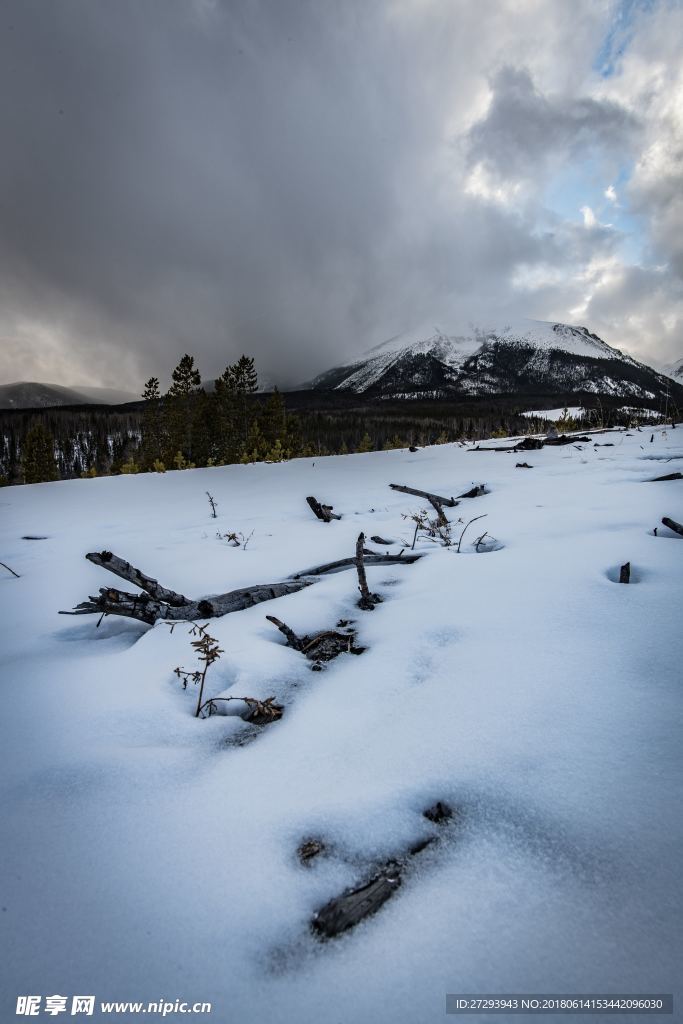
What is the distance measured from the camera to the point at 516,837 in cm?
118

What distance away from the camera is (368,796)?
1.36 meters

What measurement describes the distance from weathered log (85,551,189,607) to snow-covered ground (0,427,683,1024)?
343mm

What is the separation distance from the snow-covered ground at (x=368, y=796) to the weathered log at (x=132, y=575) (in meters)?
0.34

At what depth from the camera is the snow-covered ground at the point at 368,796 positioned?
0.92m

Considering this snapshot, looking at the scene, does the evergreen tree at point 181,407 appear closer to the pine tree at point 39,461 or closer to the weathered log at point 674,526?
the pine tree at point 39,461

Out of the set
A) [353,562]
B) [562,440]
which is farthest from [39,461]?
[353,562]

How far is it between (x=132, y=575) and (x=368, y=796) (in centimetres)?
206

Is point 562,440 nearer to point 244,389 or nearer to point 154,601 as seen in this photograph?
point 154,601

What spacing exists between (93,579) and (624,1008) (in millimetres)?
4026

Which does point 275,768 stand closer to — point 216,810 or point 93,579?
point 216,810

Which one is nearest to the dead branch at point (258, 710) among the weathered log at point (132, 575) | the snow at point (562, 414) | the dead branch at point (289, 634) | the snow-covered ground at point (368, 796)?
the snow-covered ground at point (368, 796)

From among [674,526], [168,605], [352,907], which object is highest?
[674,526]

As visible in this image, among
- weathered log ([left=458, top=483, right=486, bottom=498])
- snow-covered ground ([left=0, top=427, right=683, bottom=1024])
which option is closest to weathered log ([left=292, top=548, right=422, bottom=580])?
snow-covered ground ([left=0, top=427, right=683, bottom=1024])

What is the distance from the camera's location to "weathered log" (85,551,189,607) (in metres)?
2.69
